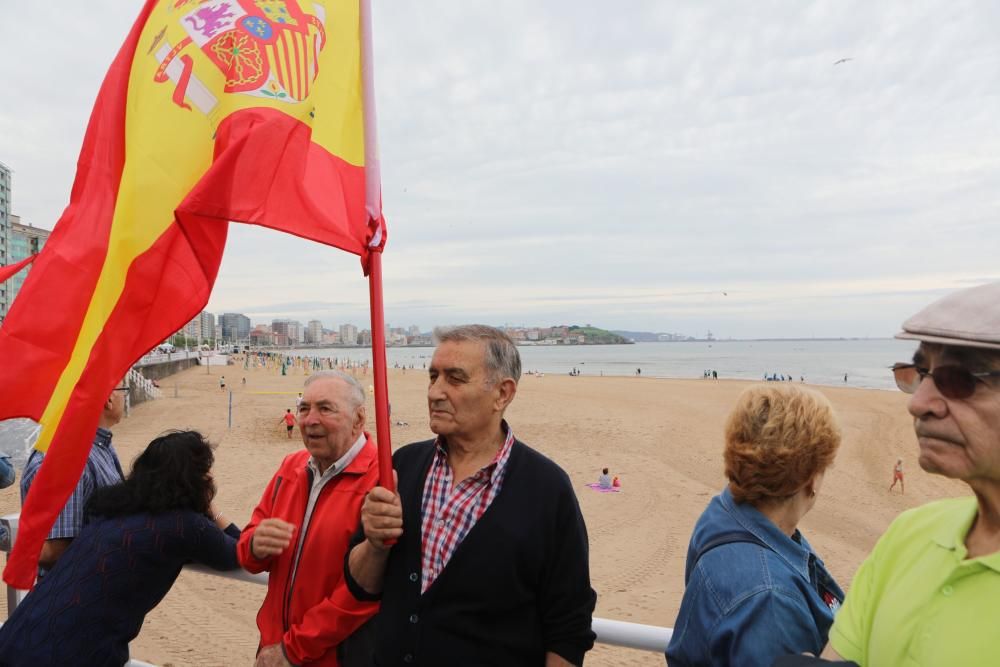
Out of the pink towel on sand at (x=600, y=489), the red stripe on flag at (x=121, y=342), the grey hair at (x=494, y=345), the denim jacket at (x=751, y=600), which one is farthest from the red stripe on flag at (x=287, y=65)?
the pink towel on sand at (x=600, y=489)

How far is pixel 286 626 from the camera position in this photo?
8.70ft

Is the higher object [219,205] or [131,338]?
[219,205]

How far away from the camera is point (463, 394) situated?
2.33 m

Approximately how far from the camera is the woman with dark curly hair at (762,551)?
5.31 feet

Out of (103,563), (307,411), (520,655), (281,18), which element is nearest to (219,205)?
(281,18)

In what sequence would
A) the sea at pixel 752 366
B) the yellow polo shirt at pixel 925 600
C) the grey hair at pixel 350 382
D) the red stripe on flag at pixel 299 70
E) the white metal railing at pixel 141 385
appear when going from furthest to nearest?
the sea at pixel 752 366 → the white metal railing at pixel 141 385 → the grey hair at pixel 350 382 → the red stripe on flag at pixel 299 70 → the yellow polo shirt at pixel 925 600

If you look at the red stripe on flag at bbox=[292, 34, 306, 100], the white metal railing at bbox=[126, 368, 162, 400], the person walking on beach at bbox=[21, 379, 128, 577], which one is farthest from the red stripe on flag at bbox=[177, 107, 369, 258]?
the white metal railing at bbox=[126, 368, 162, 400]

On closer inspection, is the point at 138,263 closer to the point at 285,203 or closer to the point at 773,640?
the point at 285,203

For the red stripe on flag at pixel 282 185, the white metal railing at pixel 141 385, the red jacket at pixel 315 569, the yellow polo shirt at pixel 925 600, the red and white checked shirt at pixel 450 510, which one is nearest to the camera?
the yellow polo shirt at pixel 925 600

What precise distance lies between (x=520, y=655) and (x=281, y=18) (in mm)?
2269

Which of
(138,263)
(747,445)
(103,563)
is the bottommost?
(103,563)

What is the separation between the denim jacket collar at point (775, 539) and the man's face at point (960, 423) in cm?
48

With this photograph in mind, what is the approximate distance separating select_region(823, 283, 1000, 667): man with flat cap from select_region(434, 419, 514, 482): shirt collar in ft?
3.58

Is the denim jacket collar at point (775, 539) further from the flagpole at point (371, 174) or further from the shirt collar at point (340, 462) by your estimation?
the shirt collar at point (340, 462)
